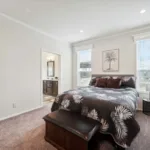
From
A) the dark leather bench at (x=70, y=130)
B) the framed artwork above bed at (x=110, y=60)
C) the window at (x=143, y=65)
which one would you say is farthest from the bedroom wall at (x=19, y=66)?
the window at (x=143, y=65)

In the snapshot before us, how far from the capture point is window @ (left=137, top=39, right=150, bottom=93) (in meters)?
3.48

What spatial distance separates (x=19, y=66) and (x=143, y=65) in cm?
382

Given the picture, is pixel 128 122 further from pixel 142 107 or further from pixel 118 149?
pixel 142 107

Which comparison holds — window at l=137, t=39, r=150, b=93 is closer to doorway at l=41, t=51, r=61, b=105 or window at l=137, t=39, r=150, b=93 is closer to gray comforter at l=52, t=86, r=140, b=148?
gray comforter at l=52, t=86, r=140, b=148

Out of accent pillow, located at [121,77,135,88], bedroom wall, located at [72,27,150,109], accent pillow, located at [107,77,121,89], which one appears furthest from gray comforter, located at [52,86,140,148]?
bedroom wall, located at [72,27,150,109]

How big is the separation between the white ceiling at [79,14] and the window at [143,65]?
66cm

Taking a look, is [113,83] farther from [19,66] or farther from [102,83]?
[19,66]

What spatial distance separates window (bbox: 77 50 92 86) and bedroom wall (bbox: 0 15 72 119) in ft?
5.04

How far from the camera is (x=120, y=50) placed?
3.89m

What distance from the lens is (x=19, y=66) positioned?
10.4 feet

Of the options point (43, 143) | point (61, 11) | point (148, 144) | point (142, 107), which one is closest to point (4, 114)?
point (43, 143)

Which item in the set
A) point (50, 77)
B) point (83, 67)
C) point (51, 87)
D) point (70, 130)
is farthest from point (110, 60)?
point (50, 77)

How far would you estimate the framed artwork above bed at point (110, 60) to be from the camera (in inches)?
156

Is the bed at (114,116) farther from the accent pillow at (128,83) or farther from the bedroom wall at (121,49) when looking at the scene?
the bedroom wall at (121,49)
